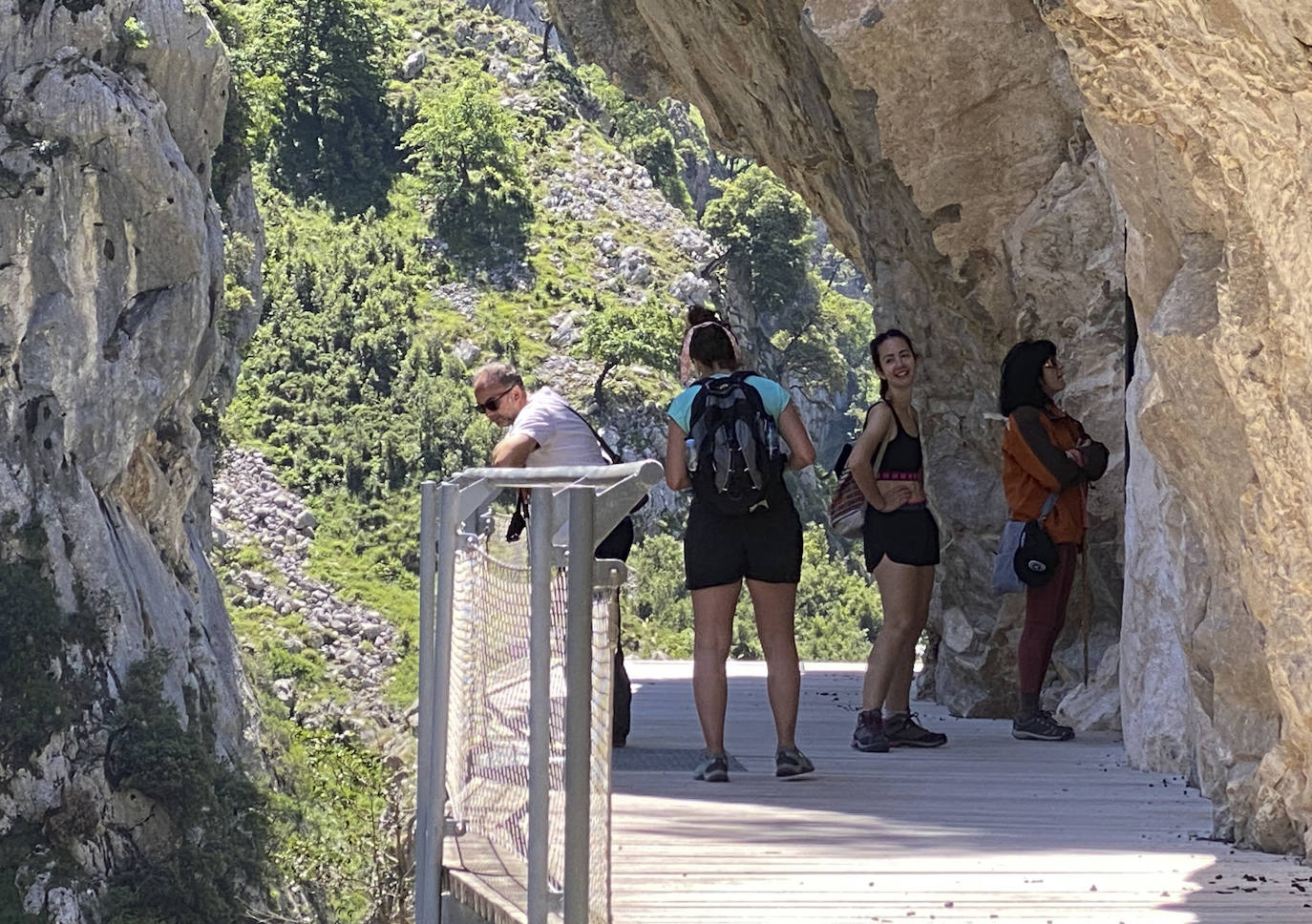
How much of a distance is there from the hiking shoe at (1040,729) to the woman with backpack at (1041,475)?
20 cm

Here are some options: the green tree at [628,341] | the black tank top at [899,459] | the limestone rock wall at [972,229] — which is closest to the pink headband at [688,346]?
the black tank top at [899,459]

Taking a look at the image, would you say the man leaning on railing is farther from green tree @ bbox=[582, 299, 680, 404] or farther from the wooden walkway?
green tree @ bbox=[582, 299, 680, 404]

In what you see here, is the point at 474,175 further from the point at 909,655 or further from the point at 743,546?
the point at 743,546

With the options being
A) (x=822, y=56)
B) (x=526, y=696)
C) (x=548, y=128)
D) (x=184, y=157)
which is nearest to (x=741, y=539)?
(x=526, y=696)

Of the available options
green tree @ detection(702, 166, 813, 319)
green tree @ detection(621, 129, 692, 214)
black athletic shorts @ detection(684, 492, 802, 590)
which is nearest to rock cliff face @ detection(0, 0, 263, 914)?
black athletic shorts @ detection(684, 492, 802, 590)

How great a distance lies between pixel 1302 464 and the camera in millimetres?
3430

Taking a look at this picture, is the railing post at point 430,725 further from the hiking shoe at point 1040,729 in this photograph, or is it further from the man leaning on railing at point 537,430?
the hiking shoe at point 1040,729

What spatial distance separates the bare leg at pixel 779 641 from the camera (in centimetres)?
524

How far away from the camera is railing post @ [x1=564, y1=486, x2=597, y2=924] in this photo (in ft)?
9.62

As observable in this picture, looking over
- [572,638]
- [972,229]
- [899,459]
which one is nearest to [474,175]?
[972,229]

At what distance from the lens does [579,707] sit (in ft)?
9.59

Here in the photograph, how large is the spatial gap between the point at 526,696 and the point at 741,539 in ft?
5.87

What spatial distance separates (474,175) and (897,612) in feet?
208

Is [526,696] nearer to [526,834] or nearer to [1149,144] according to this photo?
[526,834]
